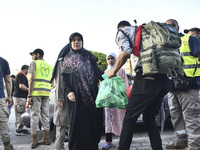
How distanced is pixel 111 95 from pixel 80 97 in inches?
20.0

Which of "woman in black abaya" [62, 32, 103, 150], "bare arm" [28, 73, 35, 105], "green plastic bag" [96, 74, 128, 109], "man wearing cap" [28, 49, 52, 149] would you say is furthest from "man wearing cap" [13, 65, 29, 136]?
"green plastic bag" [96, 74, 128, 109]

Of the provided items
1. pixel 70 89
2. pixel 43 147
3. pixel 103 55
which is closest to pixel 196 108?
pixel 70 89

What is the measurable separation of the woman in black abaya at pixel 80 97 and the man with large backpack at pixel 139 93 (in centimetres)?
74

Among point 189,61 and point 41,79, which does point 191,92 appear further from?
point 41,79

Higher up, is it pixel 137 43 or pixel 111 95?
pixel 137 43

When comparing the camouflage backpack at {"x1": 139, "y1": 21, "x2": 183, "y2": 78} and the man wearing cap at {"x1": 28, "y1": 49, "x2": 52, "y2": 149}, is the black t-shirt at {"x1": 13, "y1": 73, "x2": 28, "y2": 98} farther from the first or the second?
the camouflage backpack at {"x1": 139, "y1": 21, "x2": 183, "y2": 78}

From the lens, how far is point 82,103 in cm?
320

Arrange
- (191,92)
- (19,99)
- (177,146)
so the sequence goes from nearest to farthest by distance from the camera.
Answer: (191,92) → (177,146) → (19,99)

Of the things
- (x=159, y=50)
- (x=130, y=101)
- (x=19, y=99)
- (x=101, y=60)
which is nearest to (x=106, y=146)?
(x=130, y=101)

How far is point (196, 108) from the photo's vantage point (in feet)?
11.1

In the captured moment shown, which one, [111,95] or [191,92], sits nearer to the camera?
[111,95]

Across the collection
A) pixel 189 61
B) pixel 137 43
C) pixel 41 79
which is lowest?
pixel 41 79

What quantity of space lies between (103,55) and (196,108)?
18.2 meters

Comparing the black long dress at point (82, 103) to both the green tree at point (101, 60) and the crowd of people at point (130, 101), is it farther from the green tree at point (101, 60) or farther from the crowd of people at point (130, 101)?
the green tree at point (101, 60)
